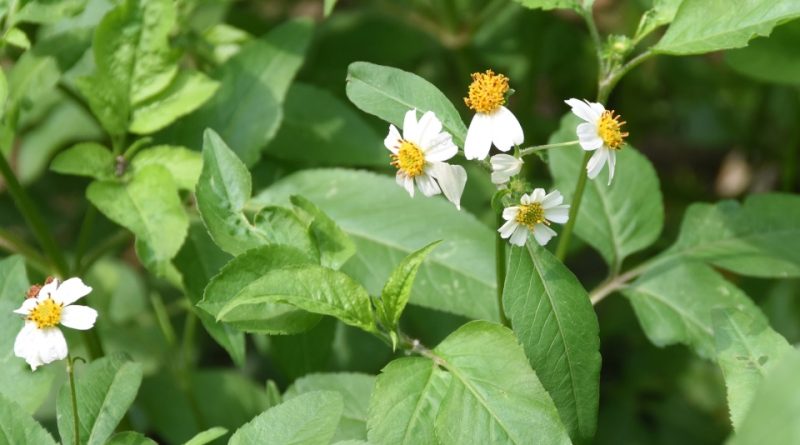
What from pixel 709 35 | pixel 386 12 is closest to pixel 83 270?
pixel 709 35

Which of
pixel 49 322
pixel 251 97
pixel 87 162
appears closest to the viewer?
pixel 49 322

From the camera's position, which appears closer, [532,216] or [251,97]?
[532,216]

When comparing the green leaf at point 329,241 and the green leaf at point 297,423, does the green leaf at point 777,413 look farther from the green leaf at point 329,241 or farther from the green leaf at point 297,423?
the green leaf at point 329,241

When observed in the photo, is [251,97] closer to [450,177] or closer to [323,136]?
[323,136]

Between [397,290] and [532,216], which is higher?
[532,216]

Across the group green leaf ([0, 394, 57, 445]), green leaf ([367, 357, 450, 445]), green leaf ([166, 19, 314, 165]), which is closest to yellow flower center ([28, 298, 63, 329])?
green leaf ([0, 394, 57, 445])

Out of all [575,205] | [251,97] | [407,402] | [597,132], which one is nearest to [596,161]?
[597,132]

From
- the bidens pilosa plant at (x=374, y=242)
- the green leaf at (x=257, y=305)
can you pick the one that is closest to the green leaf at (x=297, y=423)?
the bidens pilosa plant at (x=374, y=242)
